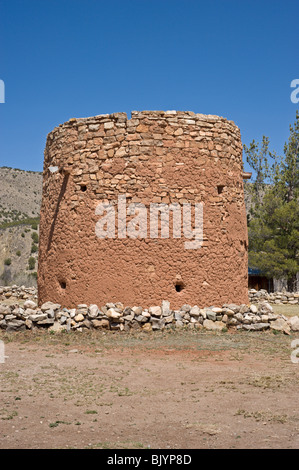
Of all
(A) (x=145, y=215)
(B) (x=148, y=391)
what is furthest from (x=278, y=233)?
(B) (x=148, y=391)

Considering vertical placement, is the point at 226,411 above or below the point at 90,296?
below

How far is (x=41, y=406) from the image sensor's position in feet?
14.5

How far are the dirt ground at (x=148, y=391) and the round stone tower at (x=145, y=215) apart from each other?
104 centimetres

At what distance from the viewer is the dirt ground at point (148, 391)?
3621 mm

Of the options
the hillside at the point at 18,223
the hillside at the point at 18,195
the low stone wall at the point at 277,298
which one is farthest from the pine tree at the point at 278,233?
the hillside at the point at 18,195

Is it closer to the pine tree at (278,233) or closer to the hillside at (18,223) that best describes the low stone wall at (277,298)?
the pine tree at (278,233)

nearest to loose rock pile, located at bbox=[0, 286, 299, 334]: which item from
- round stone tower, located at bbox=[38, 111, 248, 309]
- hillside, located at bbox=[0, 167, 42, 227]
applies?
round stone tower, located at bbox=[38, 111, 248, 309]

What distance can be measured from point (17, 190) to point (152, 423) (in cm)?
5171

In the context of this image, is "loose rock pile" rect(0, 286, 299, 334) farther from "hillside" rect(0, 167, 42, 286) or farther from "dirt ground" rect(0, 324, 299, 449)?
"hillside" rect(0, 167, 42, 286)

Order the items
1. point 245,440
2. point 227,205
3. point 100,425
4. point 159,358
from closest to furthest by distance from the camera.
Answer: point 245,440, point 100,425, point 159,358, point 227,205

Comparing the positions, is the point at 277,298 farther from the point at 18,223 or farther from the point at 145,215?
the point at 18,223

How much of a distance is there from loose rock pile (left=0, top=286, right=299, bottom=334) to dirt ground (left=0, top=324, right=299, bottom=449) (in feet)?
0.87
